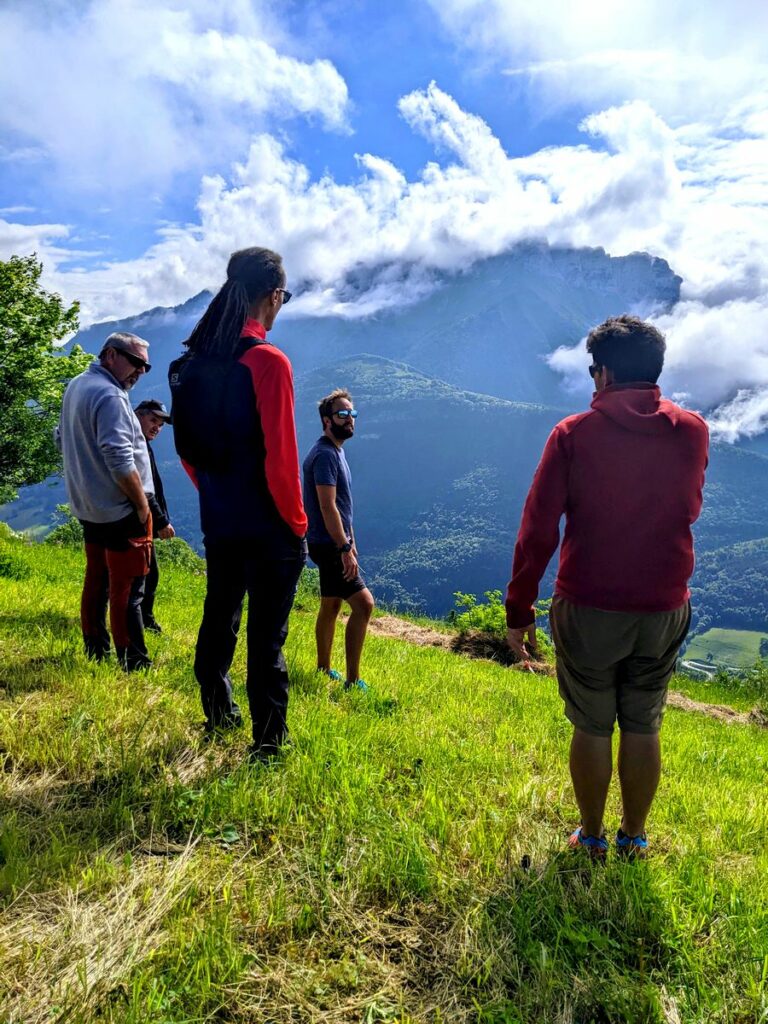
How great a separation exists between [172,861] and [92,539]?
3.03m

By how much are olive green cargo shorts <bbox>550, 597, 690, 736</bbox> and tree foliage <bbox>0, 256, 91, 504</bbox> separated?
30523 millimetres

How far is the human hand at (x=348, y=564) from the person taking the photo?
5645 mm

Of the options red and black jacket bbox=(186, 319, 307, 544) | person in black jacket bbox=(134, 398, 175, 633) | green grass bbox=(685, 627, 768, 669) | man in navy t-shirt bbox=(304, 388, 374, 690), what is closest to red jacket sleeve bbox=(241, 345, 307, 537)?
red and black jacket bbox=(186, 319, 307, 544)

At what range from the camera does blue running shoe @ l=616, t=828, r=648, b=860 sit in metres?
3.20

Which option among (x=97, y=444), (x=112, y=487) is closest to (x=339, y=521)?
(x=112, y=487)

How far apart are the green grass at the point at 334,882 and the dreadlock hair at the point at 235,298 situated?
91.8 inches

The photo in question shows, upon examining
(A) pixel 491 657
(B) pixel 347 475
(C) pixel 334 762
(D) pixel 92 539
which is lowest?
(A) pixel 491 657

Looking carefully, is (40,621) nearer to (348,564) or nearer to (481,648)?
(348,564)

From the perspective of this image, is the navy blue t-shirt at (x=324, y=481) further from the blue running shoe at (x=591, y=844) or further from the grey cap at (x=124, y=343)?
the blue running shoe at (x=591, y=844)

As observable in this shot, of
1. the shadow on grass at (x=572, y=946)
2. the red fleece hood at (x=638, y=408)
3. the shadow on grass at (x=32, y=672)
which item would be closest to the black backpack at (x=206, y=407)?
the red fleece hood at (x=638, y=408)

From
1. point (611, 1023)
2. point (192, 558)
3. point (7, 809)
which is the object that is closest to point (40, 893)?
point (7, 809)

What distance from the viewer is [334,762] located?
11.9ft

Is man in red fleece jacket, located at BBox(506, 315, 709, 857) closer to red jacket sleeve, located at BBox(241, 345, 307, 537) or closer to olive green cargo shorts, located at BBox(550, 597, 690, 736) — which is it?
olive green cargo shorts, located at BBox(550, 597, 690, 736)

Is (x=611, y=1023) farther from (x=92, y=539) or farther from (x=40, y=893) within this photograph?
(x=92, y=539)
